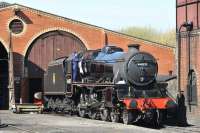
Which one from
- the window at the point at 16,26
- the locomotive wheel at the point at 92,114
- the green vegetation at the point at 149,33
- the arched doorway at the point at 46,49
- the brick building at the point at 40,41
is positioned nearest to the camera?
the locomotive wheel at the point at 92,114

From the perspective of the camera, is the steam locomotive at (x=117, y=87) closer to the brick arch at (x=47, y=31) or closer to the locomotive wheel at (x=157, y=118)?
the locomotive wheel at (x=157, y=118)

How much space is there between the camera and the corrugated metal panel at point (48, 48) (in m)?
48.5

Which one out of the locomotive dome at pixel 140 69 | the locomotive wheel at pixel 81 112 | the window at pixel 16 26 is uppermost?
the window at pixel 16 26

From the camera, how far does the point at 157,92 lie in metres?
26.1

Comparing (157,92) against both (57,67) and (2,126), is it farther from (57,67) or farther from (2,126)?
(57,67)

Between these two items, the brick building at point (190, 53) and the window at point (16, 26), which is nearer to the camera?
the brick building at point (190, 53)

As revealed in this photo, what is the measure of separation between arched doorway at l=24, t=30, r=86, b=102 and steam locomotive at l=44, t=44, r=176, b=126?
16789 mm

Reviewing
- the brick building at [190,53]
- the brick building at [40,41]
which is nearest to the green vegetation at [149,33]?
the brick building at [40,41]

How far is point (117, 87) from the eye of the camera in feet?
84.7

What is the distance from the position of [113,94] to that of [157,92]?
2.02 meters

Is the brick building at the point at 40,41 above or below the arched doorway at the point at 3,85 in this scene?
above

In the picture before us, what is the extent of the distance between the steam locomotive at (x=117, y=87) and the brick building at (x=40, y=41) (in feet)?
54.9

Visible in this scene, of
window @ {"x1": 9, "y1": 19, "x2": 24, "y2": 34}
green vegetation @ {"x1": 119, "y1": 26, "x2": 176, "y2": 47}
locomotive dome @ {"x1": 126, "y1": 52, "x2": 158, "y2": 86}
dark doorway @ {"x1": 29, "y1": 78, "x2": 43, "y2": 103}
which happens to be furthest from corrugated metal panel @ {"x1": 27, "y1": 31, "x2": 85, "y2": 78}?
green vegetation @ {"x1": 119, "y1": 26, "x2": 176, "y2": 47}

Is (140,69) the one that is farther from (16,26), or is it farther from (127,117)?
(16,26)
